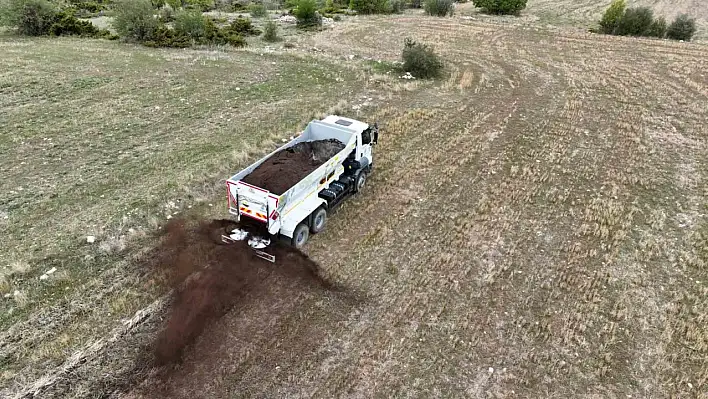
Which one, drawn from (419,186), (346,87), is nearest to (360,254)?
(419,186)

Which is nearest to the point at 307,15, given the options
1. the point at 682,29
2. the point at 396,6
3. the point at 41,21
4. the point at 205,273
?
the point at 396,6

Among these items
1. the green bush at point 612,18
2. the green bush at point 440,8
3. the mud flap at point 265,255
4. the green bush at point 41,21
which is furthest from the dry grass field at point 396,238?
the green bush at point 440,8

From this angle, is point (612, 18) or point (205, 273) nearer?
point (205, 273)

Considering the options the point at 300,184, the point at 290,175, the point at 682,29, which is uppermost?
the point at 682,29

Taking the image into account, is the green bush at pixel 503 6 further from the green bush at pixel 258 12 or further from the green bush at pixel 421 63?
the green bush at pixel 421 63

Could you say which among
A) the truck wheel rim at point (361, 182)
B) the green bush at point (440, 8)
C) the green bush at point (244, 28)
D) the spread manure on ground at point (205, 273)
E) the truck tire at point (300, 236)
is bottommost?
the spread manure on ground at point (205, 273)

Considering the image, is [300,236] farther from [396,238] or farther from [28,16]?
[28,16]
